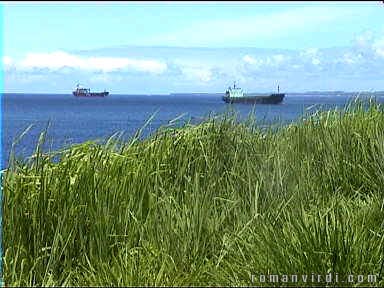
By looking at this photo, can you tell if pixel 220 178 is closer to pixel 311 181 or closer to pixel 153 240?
pixel 311 181

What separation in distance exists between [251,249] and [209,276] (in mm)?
287

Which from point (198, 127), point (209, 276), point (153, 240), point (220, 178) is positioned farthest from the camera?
point (198, 127)

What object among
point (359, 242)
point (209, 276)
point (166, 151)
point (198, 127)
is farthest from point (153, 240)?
point (198, 127)

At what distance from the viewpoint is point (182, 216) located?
4.52 metres

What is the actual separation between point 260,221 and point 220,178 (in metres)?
→ 1.05

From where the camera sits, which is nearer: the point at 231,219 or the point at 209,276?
the point at 209,276

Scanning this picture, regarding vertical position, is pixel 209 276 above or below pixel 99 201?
below

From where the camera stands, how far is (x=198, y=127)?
21.3 ft

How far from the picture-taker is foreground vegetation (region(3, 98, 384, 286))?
12.9ft

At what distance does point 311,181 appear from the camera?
5.67 meters

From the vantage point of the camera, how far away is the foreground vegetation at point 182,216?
155 inches

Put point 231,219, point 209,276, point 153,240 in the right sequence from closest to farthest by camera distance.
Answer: point 209,276 < point 153,240 < point 231,219

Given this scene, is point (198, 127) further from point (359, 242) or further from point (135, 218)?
point (359, 242)

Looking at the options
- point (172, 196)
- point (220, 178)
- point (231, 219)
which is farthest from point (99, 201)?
point (220, 178)
